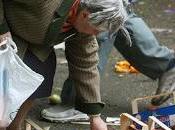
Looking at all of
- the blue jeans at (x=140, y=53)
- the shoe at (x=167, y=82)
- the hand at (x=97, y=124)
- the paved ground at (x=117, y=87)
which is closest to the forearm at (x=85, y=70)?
the hand at (x=97, y=124)

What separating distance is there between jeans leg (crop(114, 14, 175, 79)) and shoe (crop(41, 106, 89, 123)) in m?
0.57

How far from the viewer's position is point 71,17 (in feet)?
9.78

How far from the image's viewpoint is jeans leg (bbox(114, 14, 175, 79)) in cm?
435

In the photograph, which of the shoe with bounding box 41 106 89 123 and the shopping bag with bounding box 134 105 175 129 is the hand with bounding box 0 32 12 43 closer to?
the shopping bag with bounding box 134 105 175 129

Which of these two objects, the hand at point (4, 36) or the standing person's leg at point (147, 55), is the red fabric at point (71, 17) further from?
the standing person's leg at point (147, 55)

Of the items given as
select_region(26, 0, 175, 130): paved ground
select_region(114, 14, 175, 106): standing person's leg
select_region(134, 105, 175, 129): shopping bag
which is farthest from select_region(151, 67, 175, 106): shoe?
select_region(134, 105, 175, 129): shopping bag

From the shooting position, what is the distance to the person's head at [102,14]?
2.87 m

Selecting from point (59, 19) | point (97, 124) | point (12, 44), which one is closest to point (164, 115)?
point (97, 124)

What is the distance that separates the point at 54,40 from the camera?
3.10 metres

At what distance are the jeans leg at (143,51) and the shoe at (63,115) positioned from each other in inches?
22.2

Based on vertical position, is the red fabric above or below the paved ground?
above

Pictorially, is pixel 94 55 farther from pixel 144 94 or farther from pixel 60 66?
pixel 60 66

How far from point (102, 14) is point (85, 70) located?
55cm

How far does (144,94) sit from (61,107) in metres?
0.76
